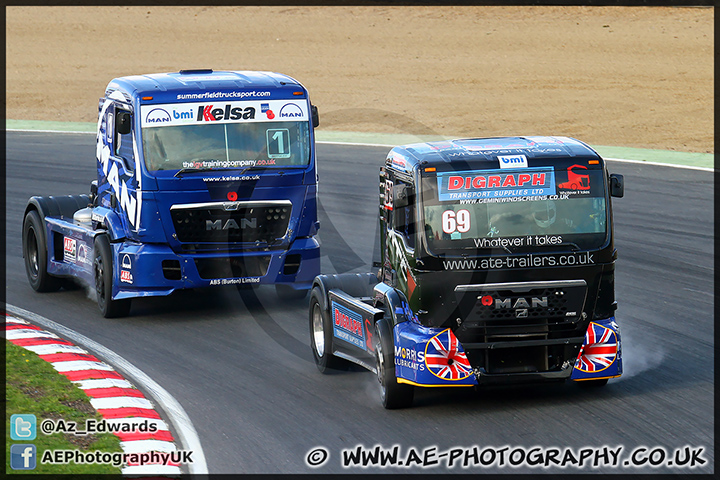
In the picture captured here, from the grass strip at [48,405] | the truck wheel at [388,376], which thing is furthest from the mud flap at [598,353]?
the grass strip at [48,405]

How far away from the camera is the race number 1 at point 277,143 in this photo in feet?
44.1

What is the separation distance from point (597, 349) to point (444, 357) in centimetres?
142

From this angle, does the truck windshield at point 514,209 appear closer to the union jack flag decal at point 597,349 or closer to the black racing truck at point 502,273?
the black racing truck at point 502,273

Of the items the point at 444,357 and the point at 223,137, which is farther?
the point at 223,137

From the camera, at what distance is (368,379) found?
35.9 feet

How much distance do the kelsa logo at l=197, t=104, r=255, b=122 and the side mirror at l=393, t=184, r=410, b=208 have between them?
3569 millimetres

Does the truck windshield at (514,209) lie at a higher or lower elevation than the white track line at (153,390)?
higher

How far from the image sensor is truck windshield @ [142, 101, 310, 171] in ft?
43.0

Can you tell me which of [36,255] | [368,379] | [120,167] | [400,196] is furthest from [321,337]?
[36,255]

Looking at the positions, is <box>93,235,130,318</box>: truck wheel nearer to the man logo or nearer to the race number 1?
the race number 1

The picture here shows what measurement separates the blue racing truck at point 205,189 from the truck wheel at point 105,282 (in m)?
0.01

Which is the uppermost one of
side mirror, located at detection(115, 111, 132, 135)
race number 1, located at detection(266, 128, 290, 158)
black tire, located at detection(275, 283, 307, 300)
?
side mirror, located at detection(115, 111, 132, 135)

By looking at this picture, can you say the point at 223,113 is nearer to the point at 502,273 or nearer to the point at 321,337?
the point at 321,337

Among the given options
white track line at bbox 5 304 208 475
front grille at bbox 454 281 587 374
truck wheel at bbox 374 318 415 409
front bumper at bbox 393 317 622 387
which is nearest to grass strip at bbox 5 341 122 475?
white track line at bbox 5 304 208 475
